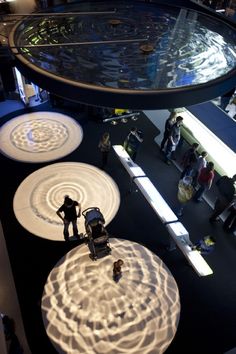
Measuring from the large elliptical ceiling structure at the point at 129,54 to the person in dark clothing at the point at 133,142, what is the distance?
320cm

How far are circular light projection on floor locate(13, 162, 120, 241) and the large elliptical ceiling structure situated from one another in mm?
4080

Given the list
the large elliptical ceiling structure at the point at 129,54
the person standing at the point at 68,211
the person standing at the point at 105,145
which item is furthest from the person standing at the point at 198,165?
the person standing at the point at 68,211

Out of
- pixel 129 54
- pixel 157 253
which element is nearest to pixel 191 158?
pixel 157 253

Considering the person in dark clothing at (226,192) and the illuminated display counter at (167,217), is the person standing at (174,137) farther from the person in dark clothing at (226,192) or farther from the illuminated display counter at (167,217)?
the person in dark clothing at (226,192)

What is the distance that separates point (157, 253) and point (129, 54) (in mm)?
4554

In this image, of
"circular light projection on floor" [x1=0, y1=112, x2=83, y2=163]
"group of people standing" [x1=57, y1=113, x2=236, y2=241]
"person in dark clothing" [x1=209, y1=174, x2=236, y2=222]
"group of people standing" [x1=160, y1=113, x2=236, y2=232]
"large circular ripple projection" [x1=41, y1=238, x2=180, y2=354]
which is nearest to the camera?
"large circular ripple projection" [x1=41, y1=238, x2=180, y2=354]

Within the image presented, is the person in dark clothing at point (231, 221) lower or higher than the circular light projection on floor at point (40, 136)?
lower

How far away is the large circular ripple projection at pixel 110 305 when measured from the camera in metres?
5.80

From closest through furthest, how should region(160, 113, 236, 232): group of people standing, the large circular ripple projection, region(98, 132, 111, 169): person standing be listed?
the large circular ripple projection, region(160, 113, 236, 232): group of people standing, region(98, 132, 111, 169): person standing

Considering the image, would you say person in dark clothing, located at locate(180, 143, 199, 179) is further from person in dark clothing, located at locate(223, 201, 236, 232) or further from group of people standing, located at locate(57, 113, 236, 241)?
person in dark clothing, located at locate(223, 201, 236, 232)

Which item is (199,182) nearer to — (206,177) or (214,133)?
(206,177)

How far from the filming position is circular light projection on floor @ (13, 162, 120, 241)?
7836 mm

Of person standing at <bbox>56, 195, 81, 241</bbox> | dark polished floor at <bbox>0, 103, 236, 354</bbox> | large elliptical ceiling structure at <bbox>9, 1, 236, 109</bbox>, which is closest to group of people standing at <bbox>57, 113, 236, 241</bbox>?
person standing at <bbox>56, 195, 81, 241</bbox>

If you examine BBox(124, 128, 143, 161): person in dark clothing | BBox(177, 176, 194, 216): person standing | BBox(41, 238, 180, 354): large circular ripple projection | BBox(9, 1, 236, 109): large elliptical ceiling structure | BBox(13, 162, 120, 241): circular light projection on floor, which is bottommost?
BBox(41, 238, 180, 354): large circular ripple projection
